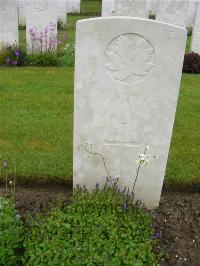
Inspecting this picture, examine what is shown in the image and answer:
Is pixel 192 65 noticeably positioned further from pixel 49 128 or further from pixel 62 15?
pixel 62 15

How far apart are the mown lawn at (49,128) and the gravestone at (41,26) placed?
55.7 inches

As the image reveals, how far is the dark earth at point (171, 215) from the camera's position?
300 centimetres

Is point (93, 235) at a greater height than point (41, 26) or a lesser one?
lesser

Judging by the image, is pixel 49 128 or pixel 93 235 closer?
pixel 93 235

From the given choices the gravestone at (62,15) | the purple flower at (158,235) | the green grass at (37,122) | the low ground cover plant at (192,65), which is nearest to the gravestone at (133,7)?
the low ground cover plant at (192,65)

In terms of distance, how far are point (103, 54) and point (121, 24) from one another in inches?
9.6

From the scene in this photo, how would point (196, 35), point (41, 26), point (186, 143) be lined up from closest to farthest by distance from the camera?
point (186, 143)
point (41, 26)
point (196, 35)

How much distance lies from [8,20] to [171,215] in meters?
6.19

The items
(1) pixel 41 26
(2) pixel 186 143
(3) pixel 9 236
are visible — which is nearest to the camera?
(3) pixel 9 236

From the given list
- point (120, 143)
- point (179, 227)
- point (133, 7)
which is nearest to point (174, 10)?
point (133, 7)

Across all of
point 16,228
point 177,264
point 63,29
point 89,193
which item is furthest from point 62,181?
point 63,29

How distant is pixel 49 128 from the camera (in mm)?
4934

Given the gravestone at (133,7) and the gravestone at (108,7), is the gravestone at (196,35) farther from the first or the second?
the gravestone at (108,7)

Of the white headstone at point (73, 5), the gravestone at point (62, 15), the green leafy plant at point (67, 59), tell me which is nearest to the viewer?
the green leafy plant at point (67, 59)
